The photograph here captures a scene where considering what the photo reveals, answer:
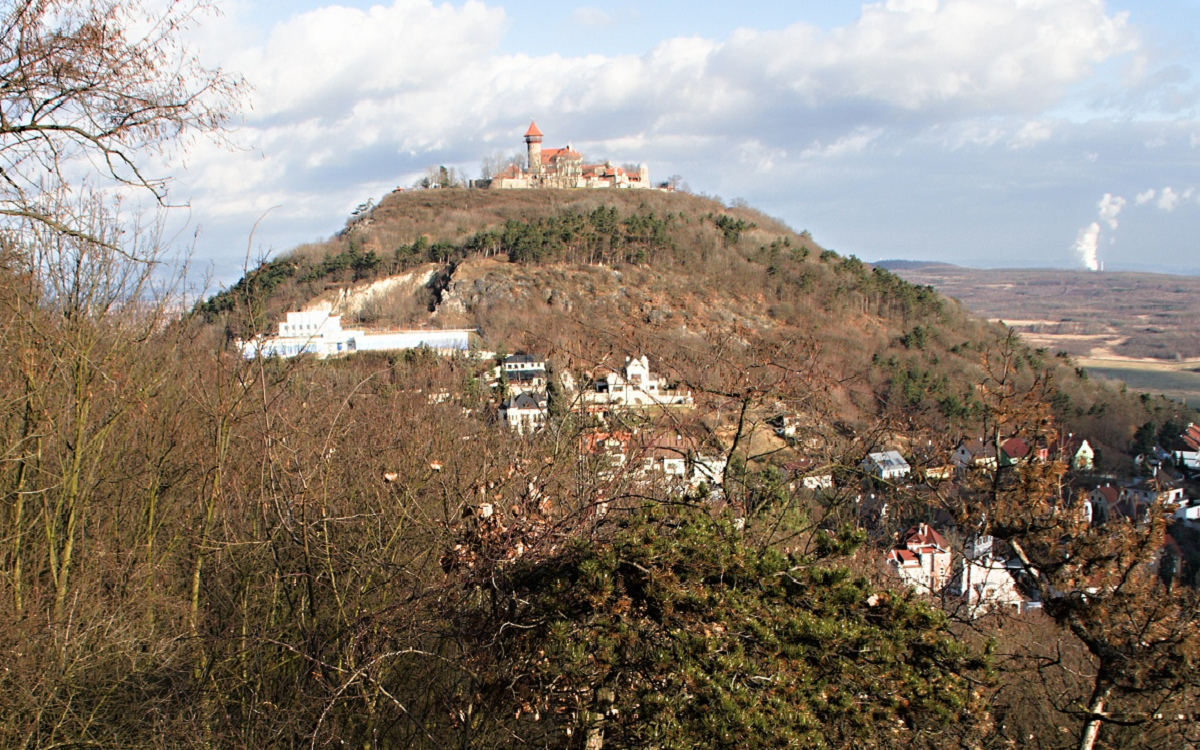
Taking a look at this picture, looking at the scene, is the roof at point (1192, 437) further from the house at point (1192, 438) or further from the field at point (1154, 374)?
the field at point (1154, 374)

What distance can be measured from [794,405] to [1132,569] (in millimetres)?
1828

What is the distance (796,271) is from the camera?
6338 cm

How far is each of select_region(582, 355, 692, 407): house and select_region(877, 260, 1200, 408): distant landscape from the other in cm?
4177

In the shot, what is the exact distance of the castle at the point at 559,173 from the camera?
8769 centimetres

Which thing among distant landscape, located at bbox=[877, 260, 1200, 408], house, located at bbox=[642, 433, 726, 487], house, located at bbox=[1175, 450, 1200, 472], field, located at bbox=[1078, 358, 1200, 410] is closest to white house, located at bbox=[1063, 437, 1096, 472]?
house, located at bbox=[642, 433, 726, 487]

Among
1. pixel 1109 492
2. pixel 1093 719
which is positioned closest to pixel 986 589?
pixel 1093 719

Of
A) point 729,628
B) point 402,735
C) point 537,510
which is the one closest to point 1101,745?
point 729,628

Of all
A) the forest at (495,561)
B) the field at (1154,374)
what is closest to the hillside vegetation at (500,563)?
the forest at (495,561)

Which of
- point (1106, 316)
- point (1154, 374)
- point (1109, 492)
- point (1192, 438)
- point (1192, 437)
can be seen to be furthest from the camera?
point (1106, 316)

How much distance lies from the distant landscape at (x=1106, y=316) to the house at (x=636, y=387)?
4177 cm

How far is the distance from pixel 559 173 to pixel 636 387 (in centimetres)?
8779

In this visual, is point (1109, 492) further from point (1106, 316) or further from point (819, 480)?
point (1106, 316)

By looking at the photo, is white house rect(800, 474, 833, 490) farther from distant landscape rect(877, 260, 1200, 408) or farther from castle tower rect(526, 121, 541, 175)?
castle tower rect(526, 121, 541, 175)

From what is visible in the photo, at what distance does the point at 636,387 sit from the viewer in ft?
15.0
